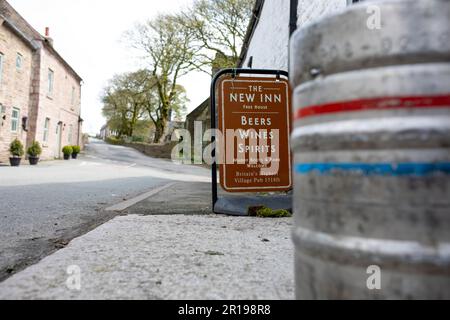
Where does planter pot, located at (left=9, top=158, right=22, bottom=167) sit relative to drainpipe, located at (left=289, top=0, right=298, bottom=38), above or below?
below

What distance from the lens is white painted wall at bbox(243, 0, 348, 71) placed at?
4453mm

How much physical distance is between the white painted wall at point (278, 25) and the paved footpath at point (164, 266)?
287 centimetres

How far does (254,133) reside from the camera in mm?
3424

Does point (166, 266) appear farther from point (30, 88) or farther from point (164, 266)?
point (30, 88)

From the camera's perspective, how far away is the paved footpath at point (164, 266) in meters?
1.24

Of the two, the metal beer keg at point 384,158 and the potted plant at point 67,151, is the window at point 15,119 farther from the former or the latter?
the metal beer keg at point 384,158

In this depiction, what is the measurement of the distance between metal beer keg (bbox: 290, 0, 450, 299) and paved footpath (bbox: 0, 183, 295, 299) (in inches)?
22.6

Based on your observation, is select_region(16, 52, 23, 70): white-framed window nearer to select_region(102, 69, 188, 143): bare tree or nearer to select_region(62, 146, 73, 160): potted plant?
select_region(62, 146, 73, 160): potted plant

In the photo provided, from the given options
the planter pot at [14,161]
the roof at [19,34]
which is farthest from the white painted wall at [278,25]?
the roof at [19,34]

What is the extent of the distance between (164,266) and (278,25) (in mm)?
6482

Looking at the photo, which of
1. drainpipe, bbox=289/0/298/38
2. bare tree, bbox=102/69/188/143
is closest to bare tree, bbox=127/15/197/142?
bare tree, bbox=102/69/188/143
